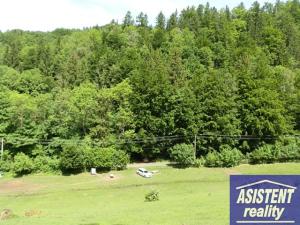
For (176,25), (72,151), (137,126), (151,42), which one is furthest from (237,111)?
(176,25)

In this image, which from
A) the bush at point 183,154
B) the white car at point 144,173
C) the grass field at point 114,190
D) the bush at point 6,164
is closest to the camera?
the grass field at point 114,190

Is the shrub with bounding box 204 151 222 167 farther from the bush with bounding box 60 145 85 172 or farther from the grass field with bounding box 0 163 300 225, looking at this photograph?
the bush with bounding box 60 145 85 172

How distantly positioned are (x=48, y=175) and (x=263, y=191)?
65011 millimetres

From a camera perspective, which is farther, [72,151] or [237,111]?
[237,111]

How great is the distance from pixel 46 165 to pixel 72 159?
577 centimetres

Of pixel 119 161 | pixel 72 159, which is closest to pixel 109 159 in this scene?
pixel 119 161

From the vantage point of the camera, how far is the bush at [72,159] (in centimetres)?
7162

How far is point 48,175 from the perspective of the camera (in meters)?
72.6

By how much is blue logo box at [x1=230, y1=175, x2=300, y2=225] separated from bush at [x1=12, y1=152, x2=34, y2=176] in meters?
65.7

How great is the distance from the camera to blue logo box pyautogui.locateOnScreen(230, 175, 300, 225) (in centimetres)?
1041

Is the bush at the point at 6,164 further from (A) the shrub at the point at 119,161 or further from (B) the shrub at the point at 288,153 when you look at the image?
(B) the shrub at the point at 288,153

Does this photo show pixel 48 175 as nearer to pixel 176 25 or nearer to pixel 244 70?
pixel 244 70

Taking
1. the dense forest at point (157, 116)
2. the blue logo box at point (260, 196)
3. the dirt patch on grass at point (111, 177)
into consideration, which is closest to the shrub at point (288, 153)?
the dense forest at point (157, 116)

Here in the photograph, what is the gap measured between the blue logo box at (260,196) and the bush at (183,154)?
6240 cm
